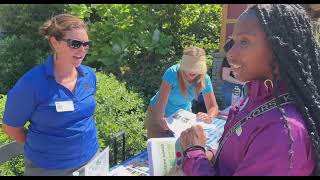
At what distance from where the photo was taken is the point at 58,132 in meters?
2.38

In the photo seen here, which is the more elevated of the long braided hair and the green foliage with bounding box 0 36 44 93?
the long braided hair

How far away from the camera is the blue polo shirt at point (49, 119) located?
2283 millimetres

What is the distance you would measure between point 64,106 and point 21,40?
6.37 metres

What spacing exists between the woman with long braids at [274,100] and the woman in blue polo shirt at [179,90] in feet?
5.51

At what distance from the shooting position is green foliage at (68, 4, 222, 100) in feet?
25.0

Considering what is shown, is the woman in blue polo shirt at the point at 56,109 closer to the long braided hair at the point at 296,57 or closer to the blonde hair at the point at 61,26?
the blonde hair at the point at 61,26

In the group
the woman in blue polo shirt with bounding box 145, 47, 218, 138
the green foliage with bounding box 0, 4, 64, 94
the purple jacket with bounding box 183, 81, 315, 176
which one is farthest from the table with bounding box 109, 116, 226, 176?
the green foliage with bounding box 0, 4, 64, 94

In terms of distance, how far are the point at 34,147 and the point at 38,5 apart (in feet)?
23.8

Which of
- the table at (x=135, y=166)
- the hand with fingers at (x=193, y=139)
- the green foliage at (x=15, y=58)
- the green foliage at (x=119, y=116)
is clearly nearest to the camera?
the hand with fingers at (x=193, y=139)

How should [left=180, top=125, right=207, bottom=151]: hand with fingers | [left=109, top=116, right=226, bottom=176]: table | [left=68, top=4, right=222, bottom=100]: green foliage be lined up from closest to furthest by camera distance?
1. [left=180, top=125, right=207, bottom=151]: hand with fingers
2. [left=109, top=116, right=226, bottom=176]: table
3. [left=68, top=4, right=222, bottom=100]: green foliage

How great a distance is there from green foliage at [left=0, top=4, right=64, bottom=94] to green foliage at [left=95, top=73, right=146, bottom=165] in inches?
Result: 116

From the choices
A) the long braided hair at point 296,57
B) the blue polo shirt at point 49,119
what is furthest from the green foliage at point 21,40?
the long braided hair at point 296,57

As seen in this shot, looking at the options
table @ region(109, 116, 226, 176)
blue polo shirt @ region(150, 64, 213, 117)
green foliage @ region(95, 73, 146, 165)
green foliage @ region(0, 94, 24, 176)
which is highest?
blue polo shirt @ region(150, 64, 213, 117)

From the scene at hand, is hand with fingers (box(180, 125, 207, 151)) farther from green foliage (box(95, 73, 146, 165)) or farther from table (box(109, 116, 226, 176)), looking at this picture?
green foliage (box(95, 73, 146, 165))
